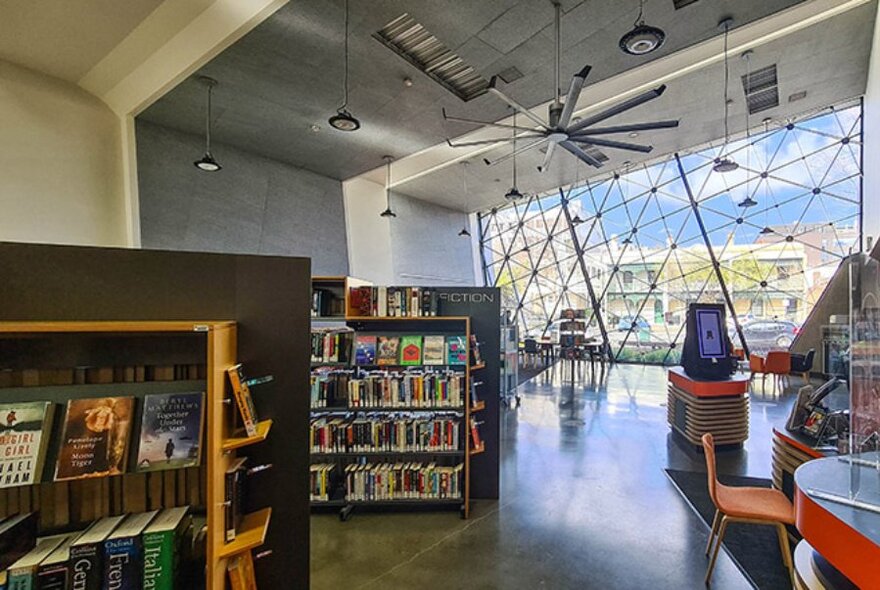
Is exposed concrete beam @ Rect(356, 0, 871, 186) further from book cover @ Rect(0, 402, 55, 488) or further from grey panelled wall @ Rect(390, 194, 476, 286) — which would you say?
book cover @ Rect(0, 402, 55, 488)

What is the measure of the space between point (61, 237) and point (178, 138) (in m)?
2.63

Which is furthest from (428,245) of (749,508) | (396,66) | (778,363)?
(749,508)

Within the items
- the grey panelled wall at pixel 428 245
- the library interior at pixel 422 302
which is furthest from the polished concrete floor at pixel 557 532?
the grey panelled wall at pixel 428 245

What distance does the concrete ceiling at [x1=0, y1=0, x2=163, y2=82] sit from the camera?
173 inches

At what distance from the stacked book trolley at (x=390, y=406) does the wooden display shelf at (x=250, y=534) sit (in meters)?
1.48

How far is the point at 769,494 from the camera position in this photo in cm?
261

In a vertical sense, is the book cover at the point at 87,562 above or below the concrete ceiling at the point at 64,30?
below

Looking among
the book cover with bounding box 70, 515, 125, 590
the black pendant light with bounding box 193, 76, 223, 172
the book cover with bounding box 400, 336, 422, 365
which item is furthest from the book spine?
the black pendant light with bounding box 193, 76, 223, 172

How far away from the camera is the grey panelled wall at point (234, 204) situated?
6.75 metres

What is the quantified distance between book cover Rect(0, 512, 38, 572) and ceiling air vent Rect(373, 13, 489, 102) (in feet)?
17.0

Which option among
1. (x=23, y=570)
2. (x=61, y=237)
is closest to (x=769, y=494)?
(x=23, y=570)

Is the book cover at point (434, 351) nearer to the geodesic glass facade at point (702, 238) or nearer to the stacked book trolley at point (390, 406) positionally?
the stacked book trolley at point (390, 406)

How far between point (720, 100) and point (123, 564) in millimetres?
9707

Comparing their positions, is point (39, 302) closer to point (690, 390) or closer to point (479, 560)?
point (479, 560)
